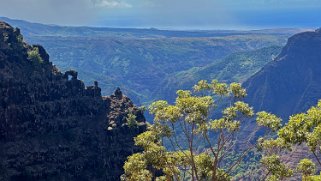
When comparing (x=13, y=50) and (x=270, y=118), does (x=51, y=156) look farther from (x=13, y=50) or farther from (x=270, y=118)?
(x=270, y=118)

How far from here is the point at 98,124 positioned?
522ft

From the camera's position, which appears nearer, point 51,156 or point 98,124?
point 51,156

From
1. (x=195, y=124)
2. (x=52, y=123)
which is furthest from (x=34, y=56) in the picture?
(x=195, y=124)

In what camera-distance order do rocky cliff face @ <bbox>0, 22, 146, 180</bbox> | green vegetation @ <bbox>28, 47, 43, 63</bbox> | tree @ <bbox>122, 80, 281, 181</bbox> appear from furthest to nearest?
green vegetation @ <bbox>28, 47, 43, 63</bbox>
rocky cliff face @ <bbox>0, 22, 146, 180</bbox>
tree @ <bbox>122, 80, 281, 181</bbox>

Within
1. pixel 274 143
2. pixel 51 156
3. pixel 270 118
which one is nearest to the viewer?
pixel 270 118

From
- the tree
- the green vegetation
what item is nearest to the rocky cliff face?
the green vegetation

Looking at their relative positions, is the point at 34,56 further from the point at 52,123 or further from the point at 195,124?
the point at 195,124

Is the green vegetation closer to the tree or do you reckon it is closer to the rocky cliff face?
the rocky cliff face

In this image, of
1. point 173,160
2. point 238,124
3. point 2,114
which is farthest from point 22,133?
point 238,124

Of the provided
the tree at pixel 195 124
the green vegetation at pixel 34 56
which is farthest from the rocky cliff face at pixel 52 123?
the tree at pixel 195 124

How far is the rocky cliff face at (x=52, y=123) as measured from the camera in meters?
137

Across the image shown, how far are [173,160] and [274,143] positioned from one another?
41.8 ft

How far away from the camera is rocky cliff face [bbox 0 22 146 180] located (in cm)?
13725

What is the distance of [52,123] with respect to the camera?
5881 inches
